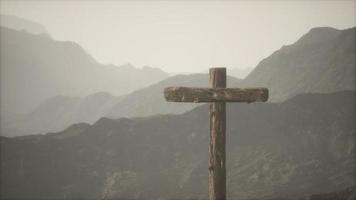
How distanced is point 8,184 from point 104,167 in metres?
8.16

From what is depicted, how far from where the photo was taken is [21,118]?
8981cm

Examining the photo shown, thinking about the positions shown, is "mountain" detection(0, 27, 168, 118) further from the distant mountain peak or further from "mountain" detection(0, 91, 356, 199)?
the distant mountain peak

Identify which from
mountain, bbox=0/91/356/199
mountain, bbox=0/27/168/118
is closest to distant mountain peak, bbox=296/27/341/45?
mountain, bbox=0/91/356/199

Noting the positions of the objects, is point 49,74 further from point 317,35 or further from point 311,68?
point 311,68

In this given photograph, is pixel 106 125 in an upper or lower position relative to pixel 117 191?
upper

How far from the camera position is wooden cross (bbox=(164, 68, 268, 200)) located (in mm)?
3914

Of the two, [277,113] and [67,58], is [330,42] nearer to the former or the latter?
[277,113]

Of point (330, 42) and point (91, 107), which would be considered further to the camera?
point (91, 107)

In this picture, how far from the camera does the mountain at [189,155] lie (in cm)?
2769

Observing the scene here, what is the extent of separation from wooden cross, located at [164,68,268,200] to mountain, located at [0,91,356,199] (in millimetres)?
20711

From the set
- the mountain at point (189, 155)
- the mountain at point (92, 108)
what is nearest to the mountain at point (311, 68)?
the mountain at point (92, 108)

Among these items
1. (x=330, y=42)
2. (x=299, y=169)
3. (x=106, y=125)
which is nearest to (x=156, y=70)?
(x=330, y=42)

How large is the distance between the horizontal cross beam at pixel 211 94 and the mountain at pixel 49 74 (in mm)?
102602

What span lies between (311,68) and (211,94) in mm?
55463
